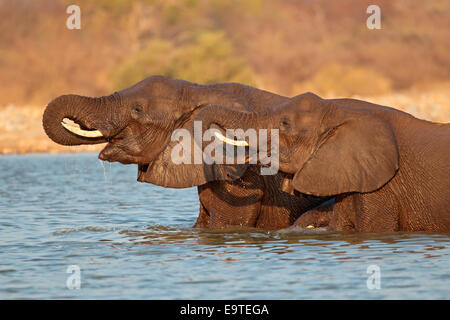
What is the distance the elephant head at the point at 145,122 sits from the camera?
9.16 meters

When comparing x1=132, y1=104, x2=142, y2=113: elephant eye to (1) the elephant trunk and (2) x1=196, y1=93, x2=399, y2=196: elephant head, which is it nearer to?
(1) the elephant trunk

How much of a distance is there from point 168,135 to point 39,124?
1899 centimetres

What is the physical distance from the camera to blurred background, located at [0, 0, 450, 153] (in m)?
37.1

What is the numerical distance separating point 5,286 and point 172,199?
22.2ft

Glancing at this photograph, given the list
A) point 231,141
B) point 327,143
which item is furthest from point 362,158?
point 231,141

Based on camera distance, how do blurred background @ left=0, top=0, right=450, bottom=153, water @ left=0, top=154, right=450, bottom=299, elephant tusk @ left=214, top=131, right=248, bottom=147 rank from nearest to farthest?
1. water @ left=0, top=154, right=450, bottom=299
2. elephant tusk @ left=214, top=131, right=248, bottom=147
3. blurred background @ left=0, top=0, right=450, bottom=153

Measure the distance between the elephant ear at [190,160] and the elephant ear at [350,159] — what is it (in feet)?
2.88

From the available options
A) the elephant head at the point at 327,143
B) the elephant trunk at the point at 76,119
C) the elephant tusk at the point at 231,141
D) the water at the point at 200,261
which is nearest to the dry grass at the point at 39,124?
the water at the point at 200,261

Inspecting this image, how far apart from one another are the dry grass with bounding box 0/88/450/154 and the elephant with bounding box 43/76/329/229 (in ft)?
52.9

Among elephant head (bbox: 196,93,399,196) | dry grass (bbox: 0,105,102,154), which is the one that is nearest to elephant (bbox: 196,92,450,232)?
elephant head (bbox: 196,93,399,196)

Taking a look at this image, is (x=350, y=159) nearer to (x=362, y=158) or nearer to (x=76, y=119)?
(x=362, y=158)

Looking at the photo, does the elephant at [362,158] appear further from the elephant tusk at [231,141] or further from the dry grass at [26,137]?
the dry grass at [26,137]
